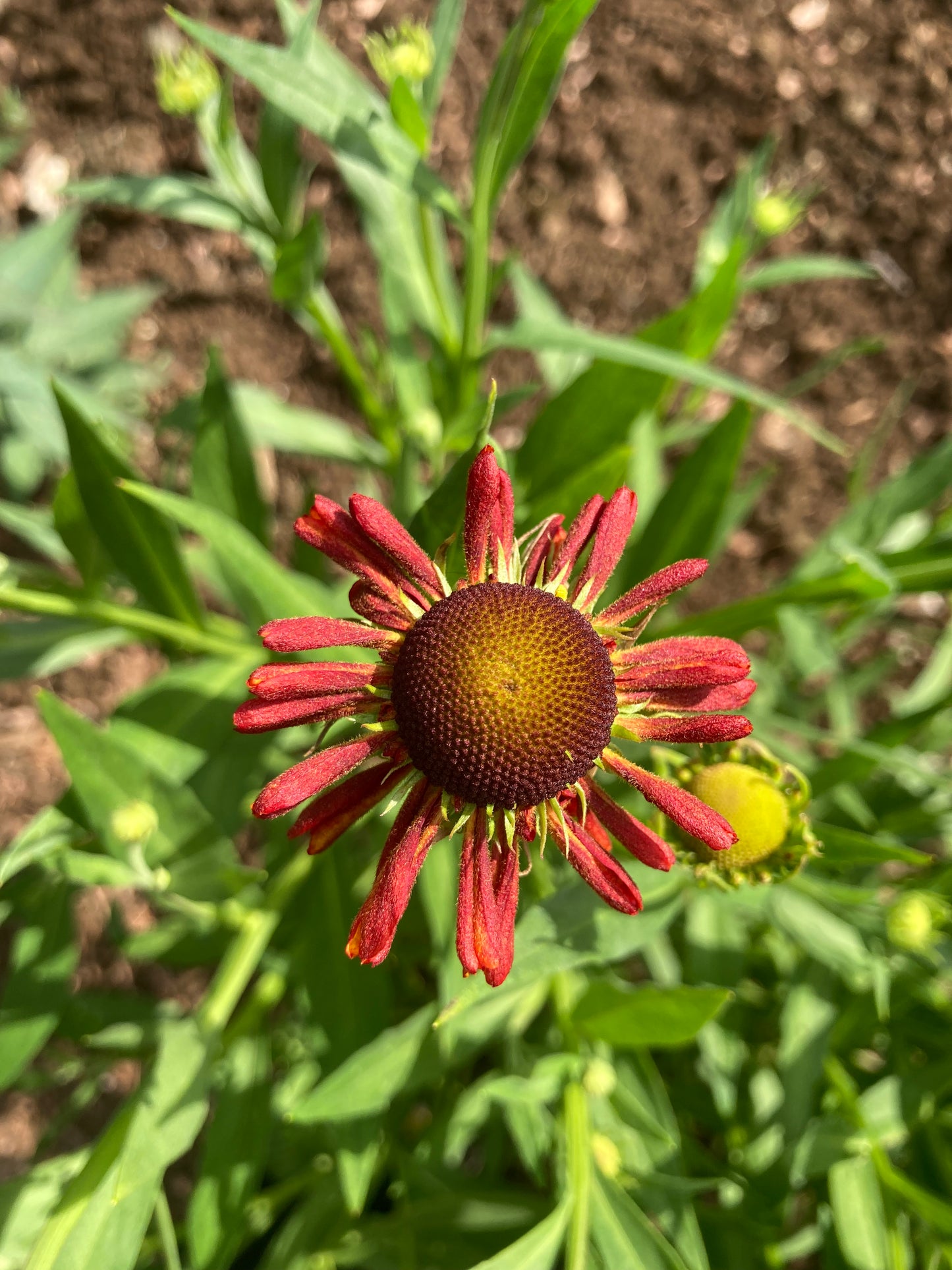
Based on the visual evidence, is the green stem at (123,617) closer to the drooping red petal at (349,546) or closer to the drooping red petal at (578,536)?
the drooping red petal at (349,546)

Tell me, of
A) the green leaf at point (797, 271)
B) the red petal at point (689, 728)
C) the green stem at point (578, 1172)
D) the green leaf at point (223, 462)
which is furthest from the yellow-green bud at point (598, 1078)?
the green leaf at point (797, 271)

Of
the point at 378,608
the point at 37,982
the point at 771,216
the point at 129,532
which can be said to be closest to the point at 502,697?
the point at 378,608

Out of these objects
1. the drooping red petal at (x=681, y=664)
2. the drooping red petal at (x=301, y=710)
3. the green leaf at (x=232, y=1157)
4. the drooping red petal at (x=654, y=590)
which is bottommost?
the green leaf at (x=232, y=1157)

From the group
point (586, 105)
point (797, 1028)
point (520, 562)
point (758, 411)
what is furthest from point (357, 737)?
point (586, 105)

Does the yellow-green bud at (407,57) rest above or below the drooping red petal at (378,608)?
above

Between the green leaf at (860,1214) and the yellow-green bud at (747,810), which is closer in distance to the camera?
the yellow-green bud at (747,810)
